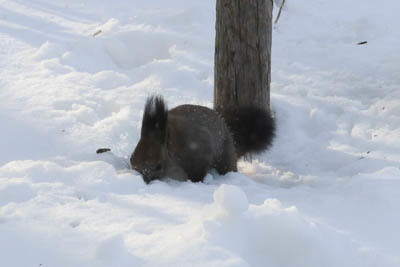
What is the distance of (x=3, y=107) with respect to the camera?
17.7 ft

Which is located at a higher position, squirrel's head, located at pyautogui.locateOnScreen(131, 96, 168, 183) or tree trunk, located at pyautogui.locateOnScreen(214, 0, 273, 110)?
tree trunk, located at pyautogui.locateOnScreen(214, 0, 273, 110)

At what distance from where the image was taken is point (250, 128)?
486cm

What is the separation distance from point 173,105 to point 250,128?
4.71 ft

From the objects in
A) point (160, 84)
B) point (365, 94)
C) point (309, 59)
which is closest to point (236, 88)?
point (160, 84)

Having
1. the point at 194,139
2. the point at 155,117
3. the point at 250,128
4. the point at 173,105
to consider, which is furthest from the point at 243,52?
the point at 155,117

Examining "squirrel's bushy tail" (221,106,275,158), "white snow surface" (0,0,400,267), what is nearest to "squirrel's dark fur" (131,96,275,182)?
"squirrel's bushy tail" (221,106,275,158)

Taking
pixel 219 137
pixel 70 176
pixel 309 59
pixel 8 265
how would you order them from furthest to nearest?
pixel 309 59, pixel 219 137, pixel 70 176, pixel 8 265

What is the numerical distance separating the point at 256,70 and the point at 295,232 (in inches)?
126

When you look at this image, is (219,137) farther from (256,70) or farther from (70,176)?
(70,176)

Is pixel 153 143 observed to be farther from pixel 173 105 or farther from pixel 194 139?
pixel 173 105

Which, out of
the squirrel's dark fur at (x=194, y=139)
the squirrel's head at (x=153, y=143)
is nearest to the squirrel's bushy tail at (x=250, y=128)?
the squirrel's dark fur at (x=194, y=139)

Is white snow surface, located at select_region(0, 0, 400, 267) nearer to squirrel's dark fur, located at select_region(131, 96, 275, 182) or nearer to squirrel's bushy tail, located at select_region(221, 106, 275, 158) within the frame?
squirrel's dark fur, located at select_region(131, 96, 275, 182)

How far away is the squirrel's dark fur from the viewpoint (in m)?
3.90

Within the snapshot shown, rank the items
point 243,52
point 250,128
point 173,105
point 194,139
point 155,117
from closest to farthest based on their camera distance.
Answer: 1. point 155,117
2. point 194,139
3. point 250,128
4. point 243,52
5. point 173,105
